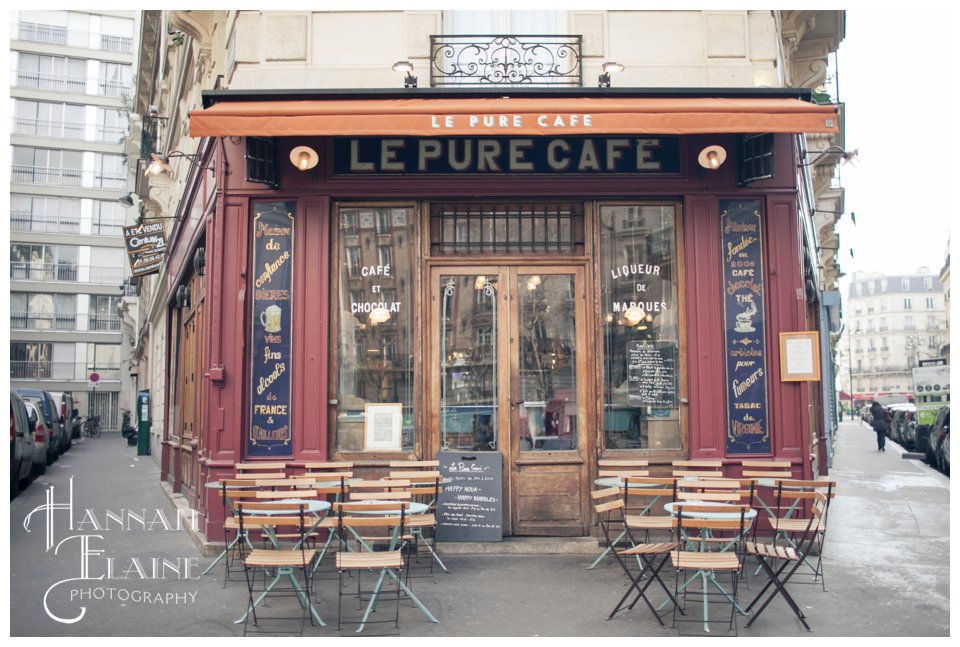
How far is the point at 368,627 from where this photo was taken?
645 cm

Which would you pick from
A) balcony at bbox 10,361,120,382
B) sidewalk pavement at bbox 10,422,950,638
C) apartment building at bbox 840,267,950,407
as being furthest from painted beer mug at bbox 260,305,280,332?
apartment building at bbox 840,267,950,407

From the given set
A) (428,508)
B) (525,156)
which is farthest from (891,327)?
(428,508)

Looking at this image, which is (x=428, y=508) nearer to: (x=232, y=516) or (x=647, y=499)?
(x=232, y=516)

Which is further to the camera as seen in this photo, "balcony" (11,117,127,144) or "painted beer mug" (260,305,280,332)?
"balcony" (11,117,127,144)

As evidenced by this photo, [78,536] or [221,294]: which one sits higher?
[221,294]

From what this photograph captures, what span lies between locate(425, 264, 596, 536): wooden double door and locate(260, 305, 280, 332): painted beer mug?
5.31 feet

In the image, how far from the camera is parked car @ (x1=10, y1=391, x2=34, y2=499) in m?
14.4

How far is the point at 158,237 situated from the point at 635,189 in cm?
1067

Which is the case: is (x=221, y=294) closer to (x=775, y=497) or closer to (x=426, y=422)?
(x=426, y=422)

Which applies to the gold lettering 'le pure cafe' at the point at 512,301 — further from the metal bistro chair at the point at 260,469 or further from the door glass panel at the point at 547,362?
the metal bistro chair at the point at 260,469

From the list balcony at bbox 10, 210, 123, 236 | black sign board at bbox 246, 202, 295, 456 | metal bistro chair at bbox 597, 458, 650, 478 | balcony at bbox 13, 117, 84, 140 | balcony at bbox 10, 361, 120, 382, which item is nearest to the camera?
metal bistro chair at bbox 597, 458, 650, 478

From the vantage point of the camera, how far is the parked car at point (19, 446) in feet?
47.3

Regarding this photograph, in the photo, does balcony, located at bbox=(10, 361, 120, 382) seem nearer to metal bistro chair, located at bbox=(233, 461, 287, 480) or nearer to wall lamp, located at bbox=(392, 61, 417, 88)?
metal bistro chair, located at bbox=(233, 461, 287, 480)
